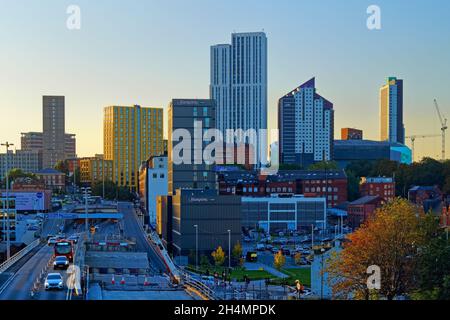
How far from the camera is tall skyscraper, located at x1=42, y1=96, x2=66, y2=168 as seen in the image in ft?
244

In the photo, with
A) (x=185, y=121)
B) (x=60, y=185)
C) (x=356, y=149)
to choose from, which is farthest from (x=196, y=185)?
(x=356, y=149)

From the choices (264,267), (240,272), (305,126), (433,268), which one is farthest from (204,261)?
(305,126)

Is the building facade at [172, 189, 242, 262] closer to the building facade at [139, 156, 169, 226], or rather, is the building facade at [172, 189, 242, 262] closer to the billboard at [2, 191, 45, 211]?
the building facade at [139, 156, 169, 226]

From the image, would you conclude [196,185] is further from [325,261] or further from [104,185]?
[104,185]

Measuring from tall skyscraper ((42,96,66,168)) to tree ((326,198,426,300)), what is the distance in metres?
55.6

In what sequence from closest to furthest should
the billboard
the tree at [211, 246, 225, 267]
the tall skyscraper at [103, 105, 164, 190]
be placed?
the tree at [211, 246, 225, 267]
the billboard
the tall skyscraper at [103, 105, 164, 190]

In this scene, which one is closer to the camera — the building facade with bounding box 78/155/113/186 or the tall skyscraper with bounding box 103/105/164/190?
the tall skyscraper with bounding box 103/105/164/190

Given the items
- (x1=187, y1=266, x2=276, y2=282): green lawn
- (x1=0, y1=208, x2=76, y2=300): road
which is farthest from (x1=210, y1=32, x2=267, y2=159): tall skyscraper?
(x1=0, y1=208, x2=76, y2=300): road

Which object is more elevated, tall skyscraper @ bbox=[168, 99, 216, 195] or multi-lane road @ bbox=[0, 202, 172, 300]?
tall skyscraper @ bbox=[168, 99, 216, 195]

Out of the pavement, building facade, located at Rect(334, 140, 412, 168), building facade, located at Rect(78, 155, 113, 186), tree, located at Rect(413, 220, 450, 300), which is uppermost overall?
building facade, located at Rect(334, 140, 412, 168)

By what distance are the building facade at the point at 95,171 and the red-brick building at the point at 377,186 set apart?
2592 cm

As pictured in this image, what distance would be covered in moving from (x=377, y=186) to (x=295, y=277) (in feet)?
108

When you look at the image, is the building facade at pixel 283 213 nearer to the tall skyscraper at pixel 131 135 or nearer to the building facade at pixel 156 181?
the building facade at pixel 156 181
